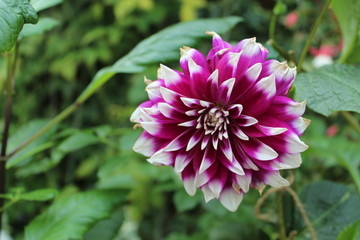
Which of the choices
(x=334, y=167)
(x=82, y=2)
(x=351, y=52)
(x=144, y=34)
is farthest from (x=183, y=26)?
(x=82, y=2)

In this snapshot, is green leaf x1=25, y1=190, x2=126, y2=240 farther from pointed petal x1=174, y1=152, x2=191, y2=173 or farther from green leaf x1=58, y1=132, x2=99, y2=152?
pointed petal x1=174, y1=152, x2=191, y2=173

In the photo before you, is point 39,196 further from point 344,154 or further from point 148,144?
point 344,154

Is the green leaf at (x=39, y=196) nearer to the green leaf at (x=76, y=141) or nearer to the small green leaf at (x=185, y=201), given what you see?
the green leaf at (x=76, y=141)

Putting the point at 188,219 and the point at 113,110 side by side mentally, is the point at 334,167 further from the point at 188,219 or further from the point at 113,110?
the point at 113,110

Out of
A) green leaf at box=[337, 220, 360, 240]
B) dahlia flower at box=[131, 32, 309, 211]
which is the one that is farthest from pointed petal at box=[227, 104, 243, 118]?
green leaf at box=[337, 220, 360, 240]

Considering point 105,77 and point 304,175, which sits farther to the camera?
point 304,175

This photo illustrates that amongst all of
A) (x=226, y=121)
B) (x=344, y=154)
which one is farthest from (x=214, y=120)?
(x=344, y=154)
